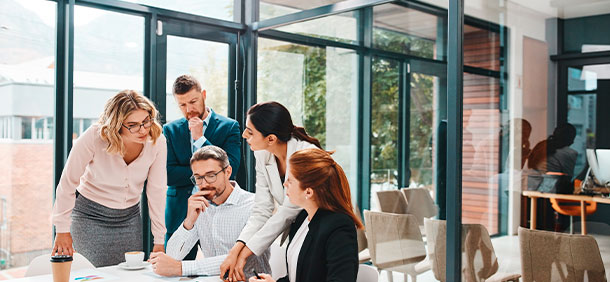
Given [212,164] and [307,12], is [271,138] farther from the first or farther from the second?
[307,12]

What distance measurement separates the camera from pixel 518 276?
2994mm

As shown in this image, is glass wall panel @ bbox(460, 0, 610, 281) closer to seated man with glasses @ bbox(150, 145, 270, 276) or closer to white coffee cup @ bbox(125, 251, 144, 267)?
seated man with glasses @ bbox(150, 145, 270, 276)

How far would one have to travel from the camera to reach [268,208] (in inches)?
116

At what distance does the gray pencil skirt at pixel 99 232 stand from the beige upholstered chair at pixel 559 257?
7.07 feet

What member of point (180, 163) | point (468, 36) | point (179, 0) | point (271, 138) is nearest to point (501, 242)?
point (468, 36)

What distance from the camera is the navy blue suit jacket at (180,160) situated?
426cm

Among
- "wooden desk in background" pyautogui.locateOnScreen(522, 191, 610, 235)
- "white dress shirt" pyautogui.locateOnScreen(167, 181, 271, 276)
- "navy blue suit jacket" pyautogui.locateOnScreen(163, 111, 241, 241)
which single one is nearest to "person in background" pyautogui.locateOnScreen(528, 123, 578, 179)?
"wooden desk in background" pyautogui.locateOnScreen(522, 191, 610, 235)

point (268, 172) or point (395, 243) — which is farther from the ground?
point (268, 172)

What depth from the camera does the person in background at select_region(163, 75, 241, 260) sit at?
168 inches

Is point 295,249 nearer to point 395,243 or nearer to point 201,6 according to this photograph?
point 395,243

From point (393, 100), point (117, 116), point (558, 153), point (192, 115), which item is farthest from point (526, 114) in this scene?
point (192, 115)

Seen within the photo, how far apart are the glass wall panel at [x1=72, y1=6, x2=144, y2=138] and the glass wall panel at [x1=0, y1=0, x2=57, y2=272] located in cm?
18

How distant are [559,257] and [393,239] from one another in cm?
109

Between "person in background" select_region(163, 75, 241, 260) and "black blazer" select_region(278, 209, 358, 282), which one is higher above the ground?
"person in background" select_region(163, 75, 241, 260)
